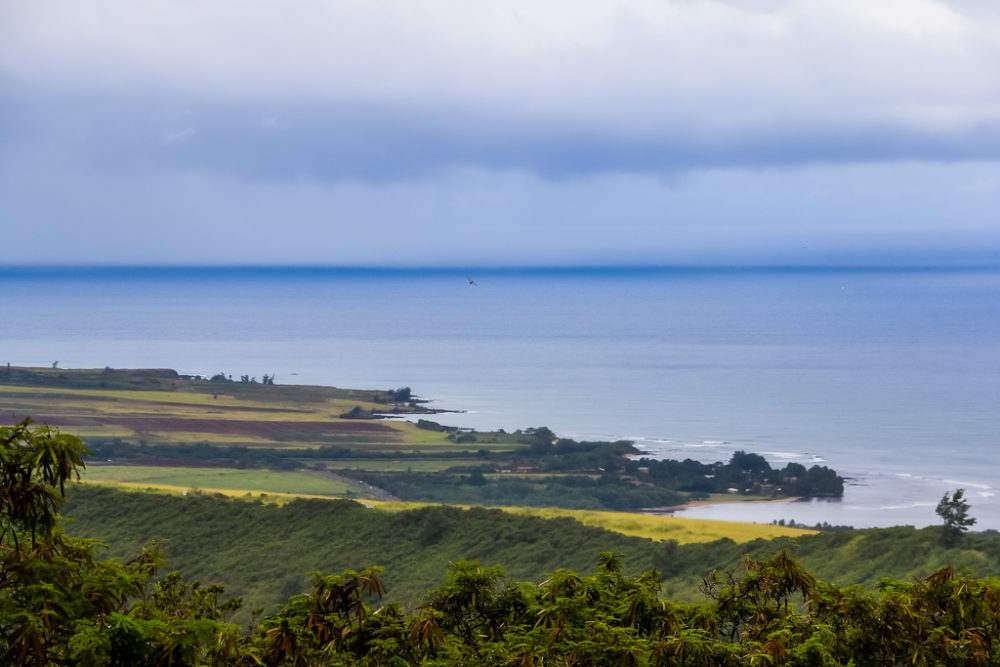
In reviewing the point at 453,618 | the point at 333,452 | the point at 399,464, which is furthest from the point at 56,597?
the point at 333,452

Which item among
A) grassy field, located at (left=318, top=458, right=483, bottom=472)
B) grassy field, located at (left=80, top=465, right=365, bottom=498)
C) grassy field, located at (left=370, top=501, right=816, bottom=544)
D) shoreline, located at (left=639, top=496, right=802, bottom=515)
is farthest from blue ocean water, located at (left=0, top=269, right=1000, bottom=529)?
grassy field, located at (left=80, top=465, right=365, bottom=498)

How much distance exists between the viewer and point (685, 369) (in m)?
90.1

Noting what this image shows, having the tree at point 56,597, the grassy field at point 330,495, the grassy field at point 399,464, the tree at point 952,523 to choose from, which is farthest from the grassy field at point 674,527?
the tree at point 56,597

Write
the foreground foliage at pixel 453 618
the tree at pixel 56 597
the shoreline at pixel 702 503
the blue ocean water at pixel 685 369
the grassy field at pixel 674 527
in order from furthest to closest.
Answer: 1. the blue ocean water at pixel 685 369
2. the shoreline at pixel 702 503
3. the grassy field at pixel 674 527
4. the foreground foliage at pixel 453 618
5. the tree at pixel 56 597

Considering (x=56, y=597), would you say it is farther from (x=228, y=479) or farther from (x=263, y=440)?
(x=263, y=440)

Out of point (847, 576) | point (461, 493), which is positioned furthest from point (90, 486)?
point (847, 576)

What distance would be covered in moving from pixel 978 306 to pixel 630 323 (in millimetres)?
68161

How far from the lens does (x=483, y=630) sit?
977 cm

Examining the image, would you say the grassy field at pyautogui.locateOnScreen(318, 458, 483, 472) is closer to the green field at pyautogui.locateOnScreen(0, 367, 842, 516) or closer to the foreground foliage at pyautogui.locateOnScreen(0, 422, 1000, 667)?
the green field at pyautogui.locateOnScreen(0, 367, 842, 516)

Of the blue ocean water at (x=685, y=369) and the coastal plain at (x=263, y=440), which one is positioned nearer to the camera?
the coastal plain at (x=263, y=440)

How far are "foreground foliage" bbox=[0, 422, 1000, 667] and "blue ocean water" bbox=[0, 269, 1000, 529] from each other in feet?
88.5

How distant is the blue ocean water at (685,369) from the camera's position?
1906 inches

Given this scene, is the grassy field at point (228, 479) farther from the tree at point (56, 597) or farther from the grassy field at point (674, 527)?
the tree at point (56, 597)

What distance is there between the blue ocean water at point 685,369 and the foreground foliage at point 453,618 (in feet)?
88.5
